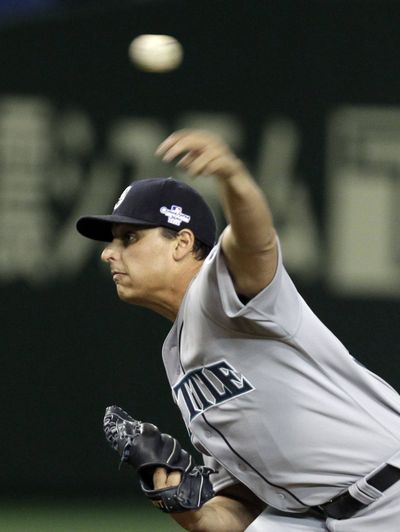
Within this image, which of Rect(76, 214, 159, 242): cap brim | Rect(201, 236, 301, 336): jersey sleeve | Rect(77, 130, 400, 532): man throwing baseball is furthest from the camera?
Rect(76, 214, 159, 242): cap brim

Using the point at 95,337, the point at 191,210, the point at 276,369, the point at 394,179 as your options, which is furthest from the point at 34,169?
the point at 276,369

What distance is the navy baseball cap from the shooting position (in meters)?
4.04

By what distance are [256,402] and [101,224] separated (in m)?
0.88

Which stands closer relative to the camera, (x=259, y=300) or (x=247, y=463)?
(x=259, y=300)

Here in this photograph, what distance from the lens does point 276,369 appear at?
12.1 ft

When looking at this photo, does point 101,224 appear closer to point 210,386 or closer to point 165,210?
point 165,210

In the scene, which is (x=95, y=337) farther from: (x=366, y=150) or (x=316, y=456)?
(x=316, y=456)

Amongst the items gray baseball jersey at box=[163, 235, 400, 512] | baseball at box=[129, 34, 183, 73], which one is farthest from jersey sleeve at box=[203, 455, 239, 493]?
baseball at box=[129, 34, 183, 73]

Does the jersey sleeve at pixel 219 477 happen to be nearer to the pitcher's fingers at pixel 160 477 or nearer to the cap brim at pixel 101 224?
the pitcher's fingers at pixel 160 477

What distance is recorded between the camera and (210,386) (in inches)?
150

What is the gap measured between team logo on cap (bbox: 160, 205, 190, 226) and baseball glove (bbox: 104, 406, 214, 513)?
2.05 feet

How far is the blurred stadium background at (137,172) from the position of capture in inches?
282

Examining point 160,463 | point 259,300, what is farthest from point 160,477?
point 259,300

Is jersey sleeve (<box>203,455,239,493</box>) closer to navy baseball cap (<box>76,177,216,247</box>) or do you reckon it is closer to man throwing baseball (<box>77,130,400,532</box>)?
man throwing baseball (<box>77,130,400,532</box>)
